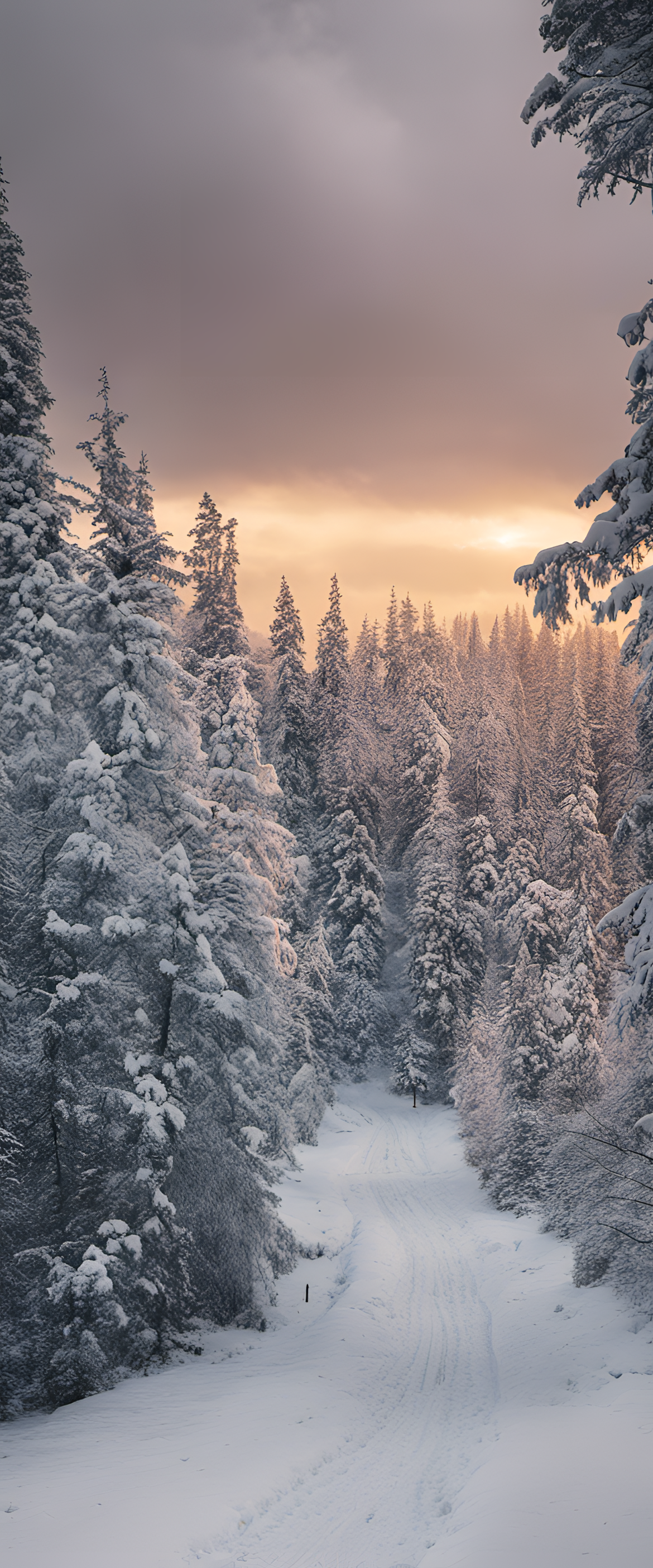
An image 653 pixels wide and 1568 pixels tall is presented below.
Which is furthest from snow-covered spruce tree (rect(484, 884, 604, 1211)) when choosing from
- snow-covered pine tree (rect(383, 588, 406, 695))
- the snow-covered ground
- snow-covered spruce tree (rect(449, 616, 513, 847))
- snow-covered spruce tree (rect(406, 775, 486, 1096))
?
snow-covered pine tree (rect(383, 588, 406, 695))

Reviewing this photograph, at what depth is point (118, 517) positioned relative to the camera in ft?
48.9

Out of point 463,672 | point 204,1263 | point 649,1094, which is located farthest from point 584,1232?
point 463,672

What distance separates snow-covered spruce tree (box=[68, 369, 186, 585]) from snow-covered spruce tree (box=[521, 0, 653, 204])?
924 centimetres

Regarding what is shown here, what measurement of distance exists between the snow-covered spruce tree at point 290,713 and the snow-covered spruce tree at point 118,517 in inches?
1097

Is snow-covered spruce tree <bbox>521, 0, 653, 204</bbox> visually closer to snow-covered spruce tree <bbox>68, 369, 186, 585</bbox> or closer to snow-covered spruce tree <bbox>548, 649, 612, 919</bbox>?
snow-covered spruce tree <bbox>68, 369, 186, 585</bbox>

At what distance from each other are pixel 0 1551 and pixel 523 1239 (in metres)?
15.8

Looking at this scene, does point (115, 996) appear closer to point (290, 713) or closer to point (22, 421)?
point (22, 421)

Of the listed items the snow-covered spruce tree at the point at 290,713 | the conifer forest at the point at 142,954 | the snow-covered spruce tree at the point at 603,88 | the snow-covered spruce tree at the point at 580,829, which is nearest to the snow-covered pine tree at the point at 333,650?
the snow-covered spruce tree at the point at 290,713

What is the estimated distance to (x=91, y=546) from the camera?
585 inches

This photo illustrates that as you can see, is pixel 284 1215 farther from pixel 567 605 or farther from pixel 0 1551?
pixel 567 605

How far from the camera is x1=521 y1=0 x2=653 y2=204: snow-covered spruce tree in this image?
7062 mm

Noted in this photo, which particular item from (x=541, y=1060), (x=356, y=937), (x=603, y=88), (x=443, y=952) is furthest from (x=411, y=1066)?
(x=603, y=88)

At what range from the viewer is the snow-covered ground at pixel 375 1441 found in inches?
299

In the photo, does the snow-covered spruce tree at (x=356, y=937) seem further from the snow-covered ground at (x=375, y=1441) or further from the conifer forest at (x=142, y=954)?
the snow-covered ground at (x=375, y=1441)
